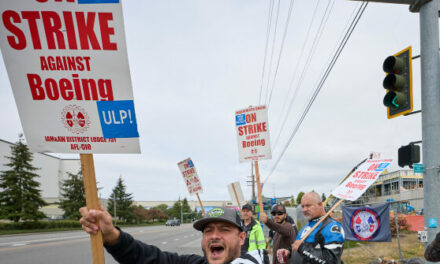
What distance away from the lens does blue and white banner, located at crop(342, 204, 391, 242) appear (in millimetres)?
9258

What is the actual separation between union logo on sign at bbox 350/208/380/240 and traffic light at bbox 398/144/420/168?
507cm

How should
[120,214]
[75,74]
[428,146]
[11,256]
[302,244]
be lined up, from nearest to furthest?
[75,74], [302,244], [428,146], [11,256], [120,214]

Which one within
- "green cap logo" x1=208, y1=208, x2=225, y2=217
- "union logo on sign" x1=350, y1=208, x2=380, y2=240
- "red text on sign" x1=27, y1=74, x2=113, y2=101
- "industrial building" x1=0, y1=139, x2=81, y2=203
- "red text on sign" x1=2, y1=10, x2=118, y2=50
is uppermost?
"red text on sign" x1=2, y1=10, x2=118, y2=50

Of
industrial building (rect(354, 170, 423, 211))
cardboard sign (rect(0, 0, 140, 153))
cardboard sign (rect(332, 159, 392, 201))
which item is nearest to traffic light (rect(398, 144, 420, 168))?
cardboard sign (rect(332, 159, 392, 201))

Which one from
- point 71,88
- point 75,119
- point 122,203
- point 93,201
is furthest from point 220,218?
point 122,203

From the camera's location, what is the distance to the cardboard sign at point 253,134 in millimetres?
6109

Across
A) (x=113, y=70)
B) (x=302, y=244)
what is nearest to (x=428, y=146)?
(x=302, y=244)

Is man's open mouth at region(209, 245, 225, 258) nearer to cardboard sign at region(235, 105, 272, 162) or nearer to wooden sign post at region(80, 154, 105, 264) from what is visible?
wooden sign post at region(80, 154, 105, 264)

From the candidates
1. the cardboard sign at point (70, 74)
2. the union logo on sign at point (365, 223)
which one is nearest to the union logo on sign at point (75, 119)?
the cardboard sign at point (70, 74)

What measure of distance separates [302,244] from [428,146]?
273 cm

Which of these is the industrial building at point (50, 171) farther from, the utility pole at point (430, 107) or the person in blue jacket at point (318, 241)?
the utility pole at point (430, 107)

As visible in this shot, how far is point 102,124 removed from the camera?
6.66ft

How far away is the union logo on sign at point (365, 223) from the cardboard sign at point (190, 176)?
5435mm

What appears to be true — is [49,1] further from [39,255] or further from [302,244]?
[39,255]
